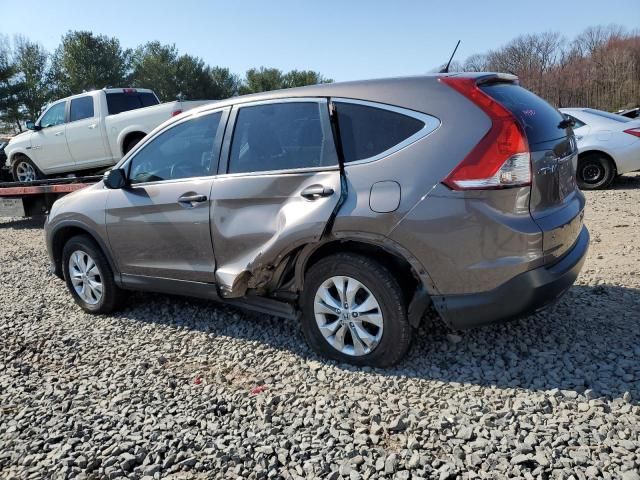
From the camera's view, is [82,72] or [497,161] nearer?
[497,161]

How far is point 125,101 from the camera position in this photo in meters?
9.68

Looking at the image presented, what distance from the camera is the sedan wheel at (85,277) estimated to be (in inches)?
192

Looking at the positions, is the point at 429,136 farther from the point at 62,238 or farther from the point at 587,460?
the point at 62,238

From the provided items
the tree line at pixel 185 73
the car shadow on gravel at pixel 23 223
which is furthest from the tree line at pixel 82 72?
the car shadow on gravel at pixel 23 223

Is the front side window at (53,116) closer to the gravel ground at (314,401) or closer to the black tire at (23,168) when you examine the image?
the black tire at (23,168)

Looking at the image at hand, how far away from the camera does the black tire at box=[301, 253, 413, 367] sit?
10.4ft

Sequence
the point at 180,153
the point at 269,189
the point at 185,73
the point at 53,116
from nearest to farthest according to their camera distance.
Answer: the point at 269,189, the point at 180,153, the point at 53,116, the point at 185,73

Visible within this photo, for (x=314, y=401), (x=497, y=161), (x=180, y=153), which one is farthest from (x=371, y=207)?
(x=180, y=153)

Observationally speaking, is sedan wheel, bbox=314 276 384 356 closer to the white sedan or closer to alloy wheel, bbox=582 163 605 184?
the white sedan

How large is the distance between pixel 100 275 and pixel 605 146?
8.70 meters

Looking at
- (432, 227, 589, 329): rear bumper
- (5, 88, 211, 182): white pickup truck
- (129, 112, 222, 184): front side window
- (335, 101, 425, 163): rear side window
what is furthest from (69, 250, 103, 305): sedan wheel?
(5, 88, 211, 182): white pickup truck

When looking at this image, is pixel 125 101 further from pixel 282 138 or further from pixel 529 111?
pixel 529 111

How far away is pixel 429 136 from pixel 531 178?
1.96 ft

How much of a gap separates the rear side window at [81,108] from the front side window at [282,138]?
6.86 m
